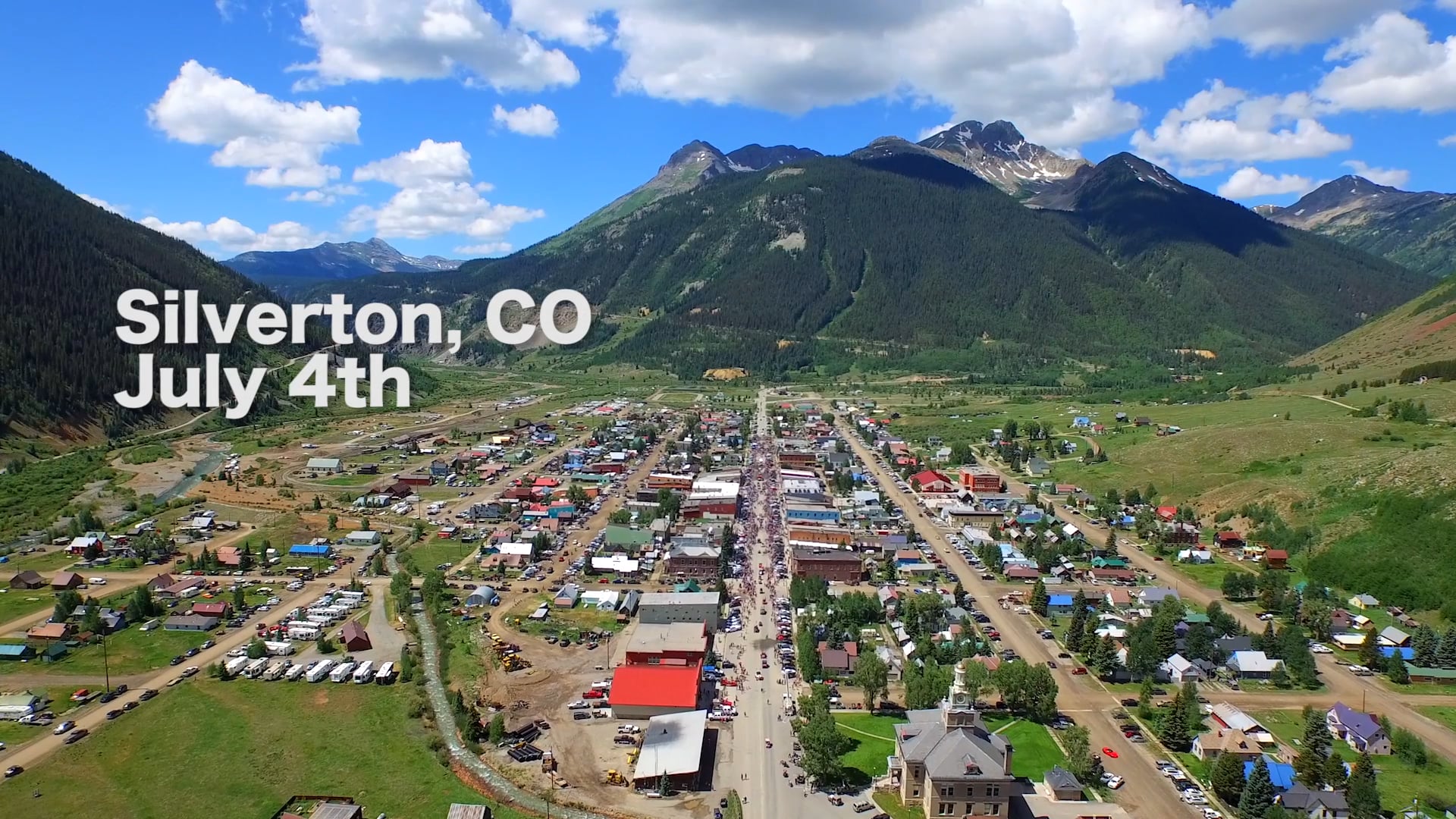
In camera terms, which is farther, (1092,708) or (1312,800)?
(1092,708)

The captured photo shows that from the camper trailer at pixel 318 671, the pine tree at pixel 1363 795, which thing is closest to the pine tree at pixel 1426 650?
the pine tree at pixel 1363 795

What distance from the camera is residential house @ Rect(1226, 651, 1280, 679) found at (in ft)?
154

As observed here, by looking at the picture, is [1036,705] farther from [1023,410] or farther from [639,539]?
[1023,410]

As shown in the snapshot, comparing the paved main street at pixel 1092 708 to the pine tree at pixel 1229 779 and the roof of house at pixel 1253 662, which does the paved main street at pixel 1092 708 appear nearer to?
the pine tree at pixel 1229 779

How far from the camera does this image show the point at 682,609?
176 feet

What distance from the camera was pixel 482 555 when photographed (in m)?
67.6

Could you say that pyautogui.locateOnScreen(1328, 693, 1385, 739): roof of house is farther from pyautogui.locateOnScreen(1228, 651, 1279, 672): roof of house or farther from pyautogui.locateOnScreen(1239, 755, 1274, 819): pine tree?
pyautogui.locateOnScreen(1239, 755, 1274, 819): pine tree

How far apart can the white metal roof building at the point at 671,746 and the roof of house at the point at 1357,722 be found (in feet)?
97.6

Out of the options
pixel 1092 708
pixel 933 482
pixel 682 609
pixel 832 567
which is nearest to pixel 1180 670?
pixel 1092 708

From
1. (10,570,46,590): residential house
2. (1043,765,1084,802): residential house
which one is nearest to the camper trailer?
(10,570,46,590): residential house

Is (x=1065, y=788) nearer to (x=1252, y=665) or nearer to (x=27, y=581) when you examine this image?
(x=1252, y=665)

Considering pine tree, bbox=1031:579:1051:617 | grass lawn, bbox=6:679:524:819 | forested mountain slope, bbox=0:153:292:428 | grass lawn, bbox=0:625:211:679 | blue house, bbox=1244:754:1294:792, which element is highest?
forested mountain slope, bbox=0:153:292:428

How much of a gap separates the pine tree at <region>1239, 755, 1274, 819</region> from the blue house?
4.82 ft

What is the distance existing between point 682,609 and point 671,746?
16.9m
